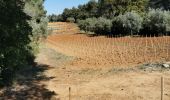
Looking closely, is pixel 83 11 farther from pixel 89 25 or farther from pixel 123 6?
pixel 89 25

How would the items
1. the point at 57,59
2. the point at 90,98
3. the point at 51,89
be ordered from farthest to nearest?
the point at 57,59 < the point at 51,89 < the point at 90,98

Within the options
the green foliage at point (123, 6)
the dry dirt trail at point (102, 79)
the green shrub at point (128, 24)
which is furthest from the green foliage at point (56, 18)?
the dry dirt trail at point (102, 79)

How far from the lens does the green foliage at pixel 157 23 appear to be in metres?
37.1

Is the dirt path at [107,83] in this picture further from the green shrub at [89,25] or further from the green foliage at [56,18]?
the green foliage at [56,18]

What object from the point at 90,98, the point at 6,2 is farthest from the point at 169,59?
the point at 6,2

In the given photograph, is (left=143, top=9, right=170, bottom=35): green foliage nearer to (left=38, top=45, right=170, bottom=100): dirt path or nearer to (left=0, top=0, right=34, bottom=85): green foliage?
(left=38, top=45, right=170, bottom=100): dirt path

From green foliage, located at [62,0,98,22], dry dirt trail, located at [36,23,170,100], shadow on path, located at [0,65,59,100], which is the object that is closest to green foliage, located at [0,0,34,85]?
shadow on path, located at [0,65,59,100]

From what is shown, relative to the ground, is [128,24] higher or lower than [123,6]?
lower

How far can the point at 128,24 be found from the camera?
41.1 metres

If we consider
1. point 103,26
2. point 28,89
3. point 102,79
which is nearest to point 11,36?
point 28,89

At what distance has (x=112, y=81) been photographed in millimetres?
16375

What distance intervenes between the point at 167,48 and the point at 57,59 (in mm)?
6973

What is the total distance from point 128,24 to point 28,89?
1046 inches

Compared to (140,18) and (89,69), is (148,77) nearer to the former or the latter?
(89,69)
